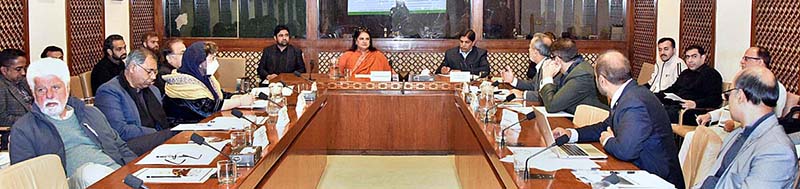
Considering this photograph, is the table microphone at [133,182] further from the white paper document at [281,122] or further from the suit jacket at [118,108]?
the suit jacket at [118,108]

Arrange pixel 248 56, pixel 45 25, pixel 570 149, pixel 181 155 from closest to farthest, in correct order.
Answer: pixel 181 155, pixel 570 149, pixel 45 25, pixel 248 56

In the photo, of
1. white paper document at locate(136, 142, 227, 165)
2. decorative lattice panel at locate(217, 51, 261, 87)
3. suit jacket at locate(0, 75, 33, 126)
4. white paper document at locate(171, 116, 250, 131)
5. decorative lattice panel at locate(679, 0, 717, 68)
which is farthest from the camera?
decorative lattice panel at locate(217, 51, 261, 87)

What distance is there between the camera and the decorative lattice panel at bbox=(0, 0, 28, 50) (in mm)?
6277

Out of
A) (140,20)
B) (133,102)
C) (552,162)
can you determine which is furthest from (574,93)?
(140,20)

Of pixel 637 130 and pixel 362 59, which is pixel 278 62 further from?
pixel 637 130

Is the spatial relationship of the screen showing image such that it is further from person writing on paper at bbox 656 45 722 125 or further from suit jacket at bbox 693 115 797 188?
suit jacket at bbox 693 115 797 188

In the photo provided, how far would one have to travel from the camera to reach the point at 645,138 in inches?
130

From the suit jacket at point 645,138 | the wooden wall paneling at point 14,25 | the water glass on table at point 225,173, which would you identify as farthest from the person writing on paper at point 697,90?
the wooden wall paneling at point 14,25

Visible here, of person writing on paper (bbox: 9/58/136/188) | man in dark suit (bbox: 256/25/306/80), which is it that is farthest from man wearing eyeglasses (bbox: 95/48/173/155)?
man in dark suit (bbox: 256/25/306/80)

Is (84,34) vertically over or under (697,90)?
over

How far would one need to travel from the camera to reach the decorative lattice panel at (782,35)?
19.6ft

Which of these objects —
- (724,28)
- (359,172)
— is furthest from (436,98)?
(724,28)

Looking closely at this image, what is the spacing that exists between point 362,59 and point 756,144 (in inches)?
217

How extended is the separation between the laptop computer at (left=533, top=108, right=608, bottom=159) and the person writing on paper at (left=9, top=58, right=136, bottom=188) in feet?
5.65
